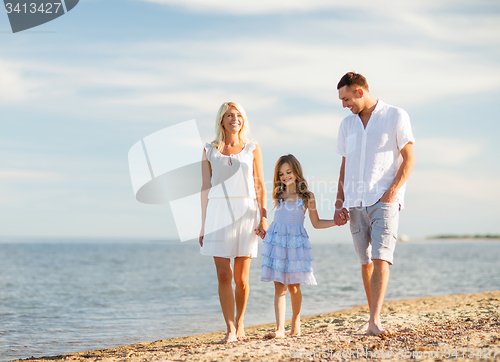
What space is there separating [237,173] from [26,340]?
4347 mm

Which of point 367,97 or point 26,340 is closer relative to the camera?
point 367,97

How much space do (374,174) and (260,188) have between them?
1.09 metres

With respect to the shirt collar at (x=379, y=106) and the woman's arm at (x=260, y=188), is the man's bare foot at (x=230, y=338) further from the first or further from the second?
the shirt collar at (x=379, y=106)

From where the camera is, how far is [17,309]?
8930mm

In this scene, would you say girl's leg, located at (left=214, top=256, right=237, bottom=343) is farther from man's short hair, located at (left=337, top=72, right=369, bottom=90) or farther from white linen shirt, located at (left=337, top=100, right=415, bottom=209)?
man's short hair, located at (left=337, top=72, right=369, bottom=90)

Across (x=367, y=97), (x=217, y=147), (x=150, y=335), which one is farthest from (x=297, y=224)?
(x=150, y=335)

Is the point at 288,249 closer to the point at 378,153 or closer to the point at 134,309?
the point at 378,153

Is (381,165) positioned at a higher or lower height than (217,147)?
lower

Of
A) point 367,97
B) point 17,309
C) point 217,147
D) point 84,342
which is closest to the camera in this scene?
point 367,97

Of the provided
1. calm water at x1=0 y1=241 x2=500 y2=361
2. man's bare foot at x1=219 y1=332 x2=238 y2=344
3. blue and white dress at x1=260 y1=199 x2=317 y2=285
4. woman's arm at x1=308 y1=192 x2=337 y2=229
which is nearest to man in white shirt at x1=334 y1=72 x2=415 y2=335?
woman's arm at x1=308 y1=192 x2=337 y2=229

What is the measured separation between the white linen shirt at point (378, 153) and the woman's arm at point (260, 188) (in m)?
0.84

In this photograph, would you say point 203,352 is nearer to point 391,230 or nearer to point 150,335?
point 391,230

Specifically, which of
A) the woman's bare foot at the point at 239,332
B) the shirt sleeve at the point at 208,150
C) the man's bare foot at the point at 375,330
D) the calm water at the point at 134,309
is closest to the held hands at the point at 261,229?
the shirt sleeve at the point at 208,150

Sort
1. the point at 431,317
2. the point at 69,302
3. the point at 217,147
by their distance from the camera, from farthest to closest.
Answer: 1. the point at 69,302
2. the point at 431,317
3. the point at 217,147
